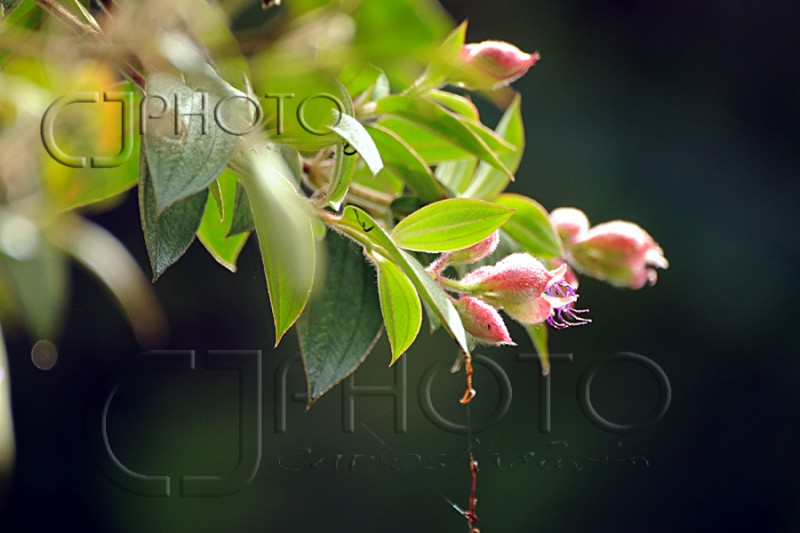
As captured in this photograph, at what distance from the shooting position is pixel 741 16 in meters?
2.17

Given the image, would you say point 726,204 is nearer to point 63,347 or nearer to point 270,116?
point 63,347

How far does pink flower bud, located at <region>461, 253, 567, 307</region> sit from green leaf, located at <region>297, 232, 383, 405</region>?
7 cm

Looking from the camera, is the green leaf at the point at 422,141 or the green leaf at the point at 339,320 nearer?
the green leaf at the point at 339,320

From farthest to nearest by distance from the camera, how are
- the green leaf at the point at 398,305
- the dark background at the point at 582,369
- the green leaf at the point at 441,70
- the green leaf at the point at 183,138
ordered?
the dark background at the point at 582,369
the green leaf at the point at 441,70
the green leaf at the point at 398,305
the green leaf at the point at 183,138

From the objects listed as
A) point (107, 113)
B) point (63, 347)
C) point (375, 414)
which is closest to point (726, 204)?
point (375, 414)

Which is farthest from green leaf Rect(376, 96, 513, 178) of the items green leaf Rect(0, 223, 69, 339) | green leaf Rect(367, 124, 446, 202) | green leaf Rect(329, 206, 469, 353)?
green leaf Rect(0, 223, 69, 339)

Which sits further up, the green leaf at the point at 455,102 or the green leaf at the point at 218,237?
the green leaf at the point at 455,102

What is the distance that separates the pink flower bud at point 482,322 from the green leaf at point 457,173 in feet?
0.65

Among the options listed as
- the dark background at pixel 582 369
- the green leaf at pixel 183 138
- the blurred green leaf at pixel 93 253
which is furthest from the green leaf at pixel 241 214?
the dark background at pixel 582 369

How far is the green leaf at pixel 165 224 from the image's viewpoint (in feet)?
1.26

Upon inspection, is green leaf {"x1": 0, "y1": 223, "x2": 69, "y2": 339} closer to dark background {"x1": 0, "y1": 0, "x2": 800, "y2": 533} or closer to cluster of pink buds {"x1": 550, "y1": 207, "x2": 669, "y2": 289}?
cluster of pink buds {"x1": 550, "y1": 207, "x2": 669, "y2": 289}

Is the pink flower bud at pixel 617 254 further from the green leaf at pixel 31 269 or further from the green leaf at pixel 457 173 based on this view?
the green leaf at pixel 31 269

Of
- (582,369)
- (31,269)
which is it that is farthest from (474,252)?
(582,369)

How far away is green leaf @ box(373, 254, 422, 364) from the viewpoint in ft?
1.41
